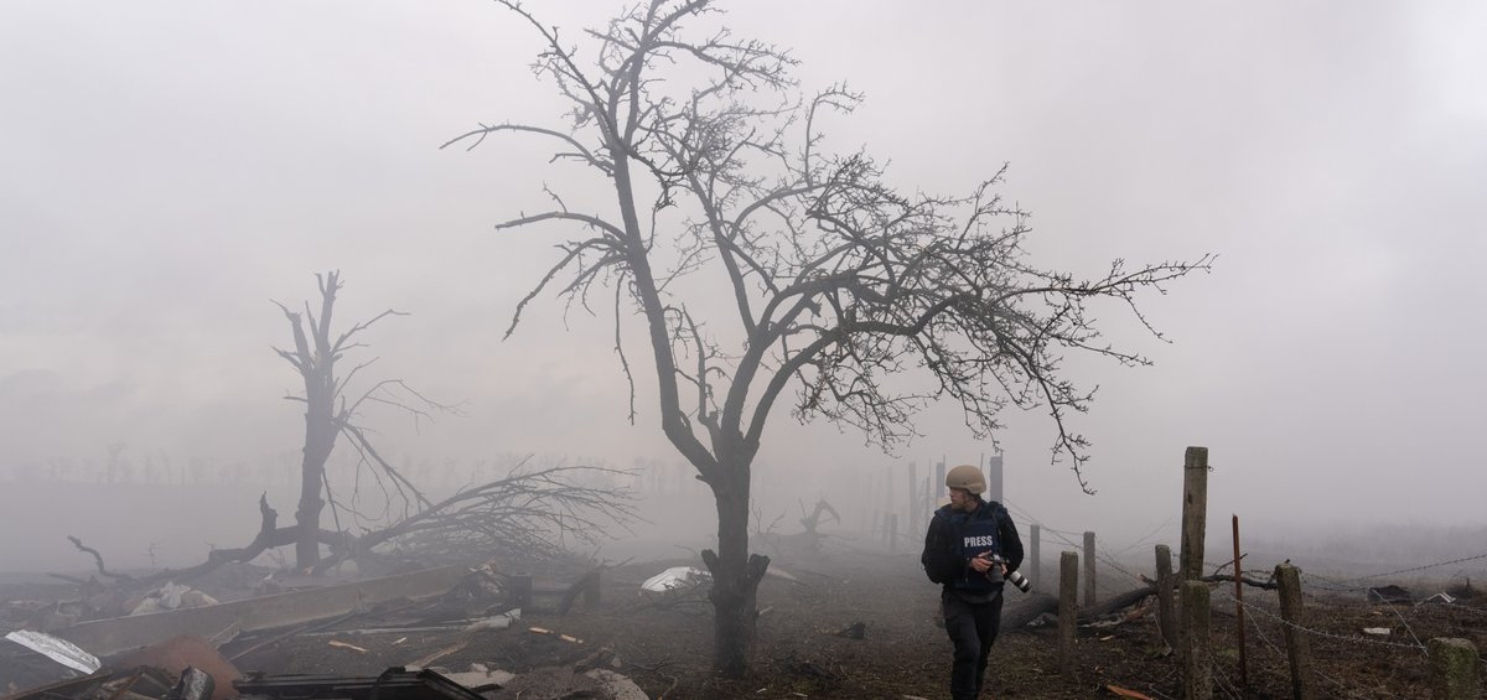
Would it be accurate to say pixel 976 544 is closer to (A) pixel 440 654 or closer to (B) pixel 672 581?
(A) pixel 440 654

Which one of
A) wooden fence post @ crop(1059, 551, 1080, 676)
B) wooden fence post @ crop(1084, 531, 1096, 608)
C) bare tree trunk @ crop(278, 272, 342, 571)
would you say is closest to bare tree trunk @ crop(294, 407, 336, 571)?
bare tree trunk @ crop(278, 272, 342, 571)

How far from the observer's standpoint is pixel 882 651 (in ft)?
34.0

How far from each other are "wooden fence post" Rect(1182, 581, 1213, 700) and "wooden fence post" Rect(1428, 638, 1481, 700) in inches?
65.0

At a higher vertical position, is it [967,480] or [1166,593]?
[967,480]

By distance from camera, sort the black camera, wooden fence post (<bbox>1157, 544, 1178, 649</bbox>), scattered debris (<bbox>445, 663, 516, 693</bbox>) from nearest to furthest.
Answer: the black camera
wooden fence post (<bbox>1157, 544, 1178, 649</bbox>)
scattered debris (<bbox>445, 663, 516, 693</bbox>)

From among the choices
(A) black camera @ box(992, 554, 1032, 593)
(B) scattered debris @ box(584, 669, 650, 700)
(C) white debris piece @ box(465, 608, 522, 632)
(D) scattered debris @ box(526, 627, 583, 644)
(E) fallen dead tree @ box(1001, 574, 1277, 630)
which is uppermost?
(A) black camera @ box(992, 554, 1032, 593)

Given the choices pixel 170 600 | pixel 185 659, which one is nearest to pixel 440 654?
pixel 185 659

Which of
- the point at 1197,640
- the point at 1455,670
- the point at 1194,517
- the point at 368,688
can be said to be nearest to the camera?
the point at 1455,670

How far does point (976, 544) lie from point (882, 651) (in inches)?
186

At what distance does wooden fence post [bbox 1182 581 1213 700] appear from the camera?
5820mm

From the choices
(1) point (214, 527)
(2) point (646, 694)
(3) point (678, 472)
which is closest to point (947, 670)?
(2) point (646, 694)

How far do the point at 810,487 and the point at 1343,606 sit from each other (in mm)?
85230

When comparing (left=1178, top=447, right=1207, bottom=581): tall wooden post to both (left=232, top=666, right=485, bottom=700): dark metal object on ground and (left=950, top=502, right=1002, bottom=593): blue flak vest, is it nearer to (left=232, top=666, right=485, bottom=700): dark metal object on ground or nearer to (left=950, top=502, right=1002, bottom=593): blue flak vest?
(left=950, top=502, right=1002, bottom=593): blue flak vest

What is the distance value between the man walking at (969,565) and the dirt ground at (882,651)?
1.88 meters
